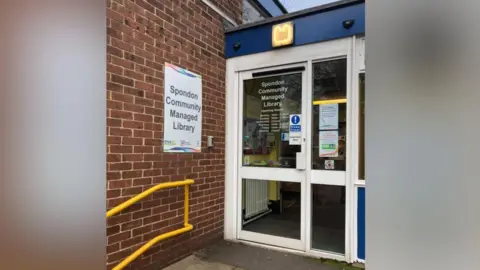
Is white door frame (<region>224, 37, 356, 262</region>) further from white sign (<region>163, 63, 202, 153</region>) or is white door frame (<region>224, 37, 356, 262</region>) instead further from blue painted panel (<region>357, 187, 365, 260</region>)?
white sign (<region>163, 63, 202, 153</region>)

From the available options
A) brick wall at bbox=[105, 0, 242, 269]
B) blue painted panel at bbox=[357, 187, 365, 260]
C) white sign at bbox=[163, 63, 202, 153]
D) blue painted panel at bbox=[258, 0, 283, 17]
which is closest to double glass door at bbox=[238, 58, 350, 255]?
blue painted panel at bbox=[357, 187, 365, 260]

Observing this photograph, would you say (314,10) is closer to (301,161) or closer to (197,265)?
(301,161)

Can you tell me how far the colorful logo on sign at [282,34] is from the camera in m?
3.66

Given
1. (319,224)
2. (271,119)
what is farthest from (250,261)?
(271,119)

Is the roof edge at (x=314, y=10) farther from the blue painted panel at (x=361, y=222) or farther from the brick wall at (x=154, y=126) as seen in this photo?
the blue painted panel at (x=361, y=222)

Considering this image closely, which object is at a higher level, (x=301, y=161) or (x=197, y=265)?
(x=301, y=161)

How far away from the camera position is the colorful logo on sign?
3.66 m

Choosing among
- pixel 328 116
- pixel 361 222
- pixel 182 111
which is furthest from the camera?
pixel 328 116

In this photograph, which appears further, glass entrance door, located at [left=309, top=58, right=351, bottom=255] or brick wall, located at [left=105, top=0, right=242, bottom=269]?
glass entrance door, located at [left=309, top=58, right=351, bottom=255]

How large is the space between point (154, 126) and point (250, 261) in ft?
6.05

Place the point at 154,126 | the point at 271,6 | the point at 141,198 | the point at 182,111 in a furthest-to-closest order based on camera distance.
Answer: the point at 271,6 → the point at 182,111 → the point at 154,126 → the point at 141,198

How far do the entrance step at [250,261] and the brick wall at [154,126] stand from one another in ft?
0.61

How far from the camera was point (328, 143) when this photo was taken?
3.50 m
